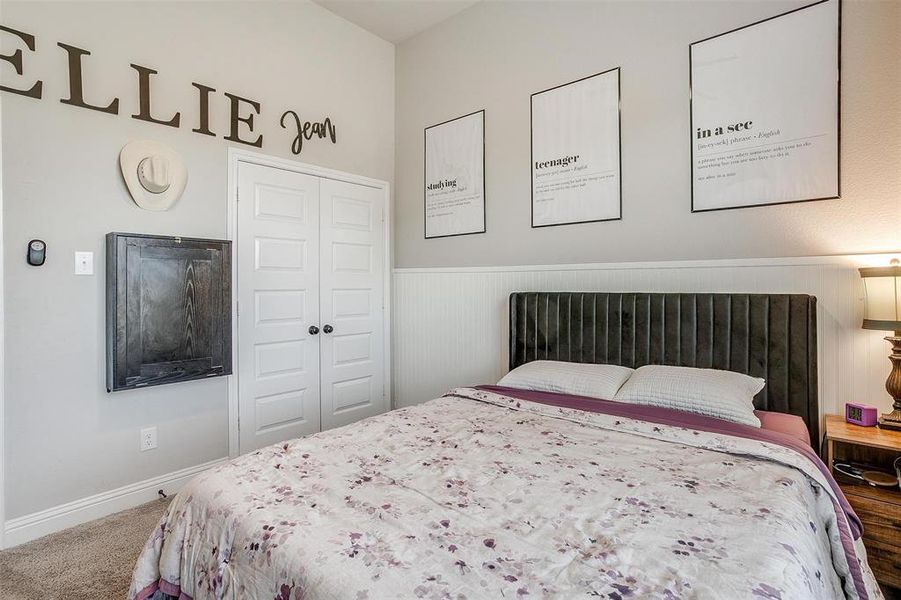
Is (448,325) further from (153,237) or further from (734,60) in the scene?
(734,60)

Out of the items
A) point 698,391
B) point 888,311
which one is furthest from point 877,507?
point 888,311

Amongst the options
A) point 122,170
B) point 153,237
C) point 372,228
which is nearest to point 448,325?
point 372,228

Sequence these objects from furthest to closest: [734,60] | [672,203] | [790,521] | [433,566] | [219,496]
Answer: [672,203] → [734,60] → [219,496] → [790,521] → [433,566]

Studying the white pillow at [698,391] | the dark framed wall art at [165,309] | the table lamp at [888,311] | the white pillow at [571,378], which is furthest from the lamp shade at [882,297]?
the dark framed wall art at [165,309]

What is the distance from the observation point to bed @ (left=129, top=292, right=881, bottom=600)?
918 mm

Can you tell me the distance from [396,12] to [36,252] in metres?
2.86

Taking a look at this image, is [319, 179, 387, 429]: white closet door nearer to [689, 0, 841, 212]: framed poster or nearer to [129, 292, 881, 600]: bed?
[129, 292, 881, 600]: bed

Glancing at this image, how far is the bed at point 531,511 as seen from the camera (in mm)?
918

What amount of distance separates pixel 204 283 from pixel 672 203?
275 centimetres

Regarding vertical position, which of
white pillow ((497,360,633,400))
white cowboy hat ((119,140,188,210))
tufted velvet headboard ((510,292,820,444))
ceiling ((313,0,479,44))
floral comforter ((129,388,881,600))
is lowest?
floral comforter ((129,388,881,600))

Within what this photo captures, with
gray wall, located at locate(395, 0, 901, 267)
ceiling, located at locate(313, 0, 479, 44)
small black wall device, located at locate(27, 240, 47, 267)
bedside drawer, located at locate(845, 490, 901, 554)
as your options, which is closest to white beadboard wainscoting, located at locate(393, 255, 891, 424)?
gray wall, located at locate(395, 0, 901, 267)

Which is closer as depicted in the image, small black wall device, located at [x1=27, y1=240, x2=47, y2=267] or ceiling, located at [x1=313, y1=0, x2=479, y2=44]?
small black wall device, located at [x1=27, y1=240, x2=47, y2=267]

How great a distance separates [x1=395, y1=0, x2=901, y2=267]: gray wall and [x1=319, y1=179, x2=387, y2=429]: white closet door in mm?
311

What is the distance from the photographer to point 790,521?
1.11 m
